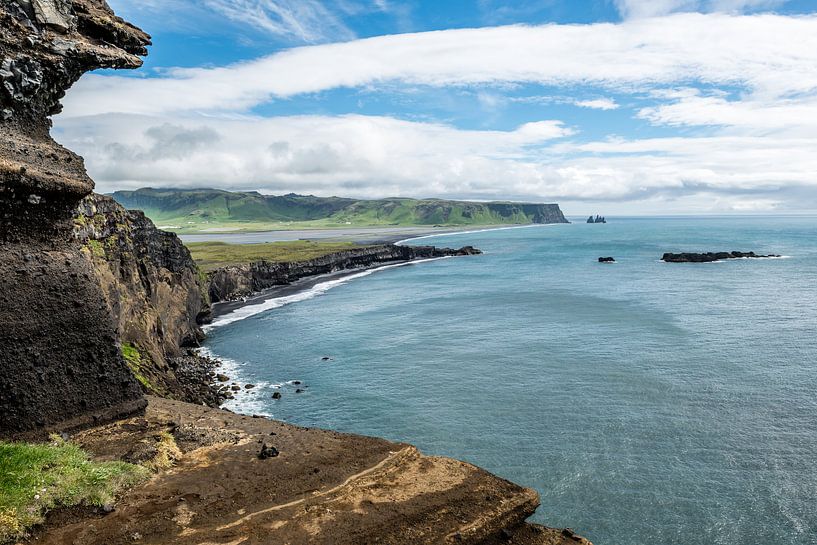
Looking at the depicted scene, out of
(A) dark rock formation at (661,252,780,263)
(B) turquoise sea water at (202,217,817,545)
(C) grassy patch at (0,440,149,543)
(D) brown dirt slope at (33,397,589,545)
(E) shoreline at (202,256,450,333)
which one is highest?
(C) grassy patch at (0,440,149,543)

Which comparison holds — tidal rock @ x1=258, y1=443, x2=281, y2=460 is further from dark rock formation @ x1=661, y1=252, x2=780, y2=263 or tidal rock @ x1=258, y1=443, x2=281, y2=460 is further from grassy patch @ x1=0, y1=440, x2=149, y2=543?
dark rock formation @ x1=661, y1=252, x2=780, y2=263

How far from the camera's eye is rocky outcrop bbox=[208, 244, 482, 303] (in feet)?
320

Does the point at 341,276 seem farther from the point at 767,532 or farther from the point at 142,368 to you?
the point at 767,532

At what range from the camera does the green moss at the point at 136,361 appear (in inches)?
1380

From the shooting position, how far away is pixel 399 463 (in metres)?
19.0

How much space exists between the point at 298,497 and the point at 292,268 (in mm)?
109802

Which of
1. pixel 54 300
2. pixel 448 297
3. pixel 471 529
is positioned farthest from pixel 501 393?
pixel 448 297

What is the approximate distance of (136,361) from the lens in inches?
1529

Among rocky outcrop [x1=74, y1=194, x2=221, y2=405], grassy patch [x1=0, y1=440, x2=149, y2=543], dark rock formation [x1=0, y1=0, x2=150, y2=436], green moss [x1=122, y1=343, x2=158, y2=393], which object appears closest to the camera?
grassy patch [x1=0, y1=440, x2=149, y2=543]

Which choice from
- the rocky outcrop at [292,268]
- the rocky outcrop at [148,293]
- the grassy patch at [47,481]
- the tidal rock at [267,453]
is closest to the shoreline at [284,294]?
the rocky outcrop at [292,268]

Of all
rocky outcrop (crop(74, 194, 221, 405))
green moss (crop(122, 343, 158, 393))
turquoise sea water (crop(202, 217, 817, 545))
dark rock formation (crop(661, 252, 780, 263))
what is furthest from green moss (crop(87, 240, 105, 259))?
dark rock formation (crop(661, 252, 780, 263))

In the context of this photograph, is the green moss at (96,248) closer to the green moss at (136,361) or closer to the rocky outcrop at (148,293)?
the rocky outcrop at (148,293)

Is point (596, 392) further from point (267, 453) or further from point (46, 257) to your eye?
point (46, 257)

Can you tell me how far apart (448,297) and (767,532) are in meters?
69.8
